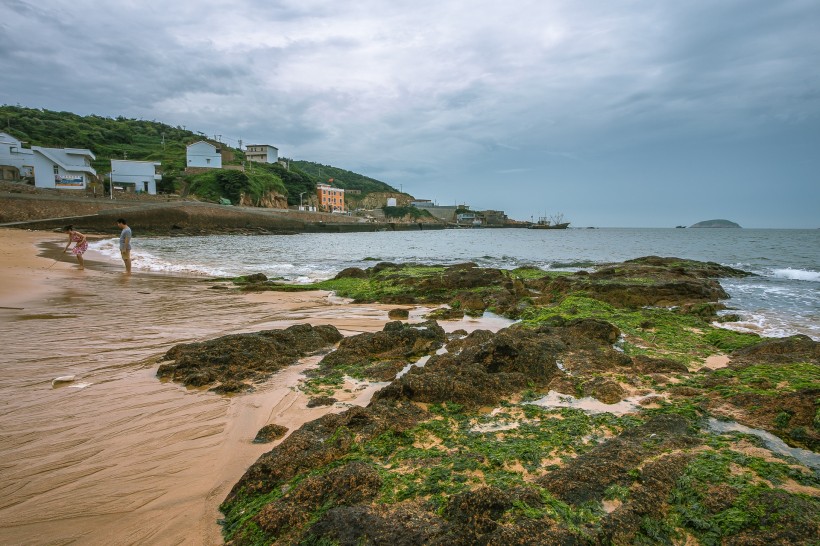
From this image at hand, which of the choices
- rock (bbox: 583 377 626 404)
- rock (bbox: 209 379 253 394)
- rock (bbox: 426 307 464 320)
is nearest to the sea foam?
rock (bbox: 426 307 464 320)

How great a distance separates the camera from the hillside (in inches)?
2670

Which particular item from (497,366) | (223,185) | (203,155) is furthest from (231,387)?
(203,155)

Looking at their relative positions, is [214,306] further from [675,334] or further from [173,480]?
[675,334]

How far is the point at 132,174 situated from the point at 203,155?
712 inches

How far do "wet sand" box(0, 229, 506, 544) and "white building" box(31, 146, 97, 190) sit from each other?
57979 mm

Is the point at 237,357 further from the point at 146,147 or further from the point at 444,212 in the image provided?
the point at 444,212

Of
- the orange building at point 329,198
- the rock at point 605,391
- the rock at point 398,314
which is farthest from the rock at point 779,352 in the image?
the orange building at point 329,198

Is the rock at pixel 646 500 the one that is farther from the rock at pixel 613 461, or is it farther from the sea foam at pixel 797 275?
the sea foam at pixel 797 275

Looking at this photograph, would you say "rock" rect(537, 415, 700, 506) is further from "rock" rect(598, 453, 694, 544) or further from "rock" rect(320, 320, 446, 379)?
"rock" rect(320, 320, 446, 379)

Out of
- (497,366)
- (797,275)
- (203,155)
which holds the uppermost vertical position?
(203,155)

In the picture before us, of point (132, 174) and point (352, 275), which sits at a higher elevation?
point (132, 174)

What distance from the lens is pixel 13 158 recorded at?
54688mm

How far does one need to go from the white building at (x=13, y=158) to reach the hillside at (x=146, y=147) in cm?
1039

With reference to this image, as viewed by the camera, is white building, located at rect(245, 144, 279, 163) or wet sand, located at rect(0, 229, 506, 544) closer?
wet sand, located at rect(0, 229, 506, 544)
